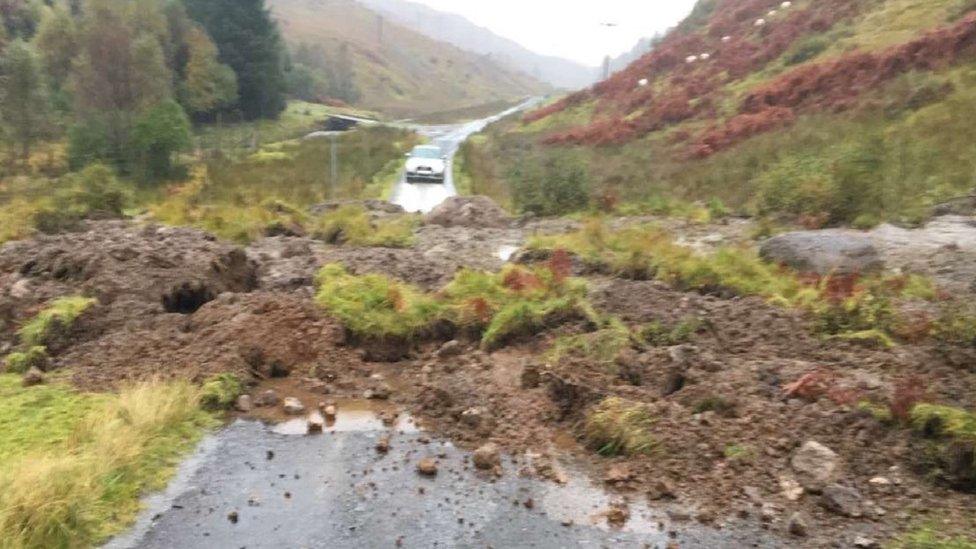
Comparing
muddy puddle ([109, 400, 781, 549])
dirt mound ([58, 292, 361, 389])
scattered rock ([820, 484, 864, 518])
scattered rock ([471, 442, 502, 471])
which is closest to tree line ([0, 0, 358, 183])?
dirt mound ([58, 292, 361, 389])

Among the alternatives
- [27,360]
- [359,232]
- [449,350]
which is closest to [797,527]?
[449,350]

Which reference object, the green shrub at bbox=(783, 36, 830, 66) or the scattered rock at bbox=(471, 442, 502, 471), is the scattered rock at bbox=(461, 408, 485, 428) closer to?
the scattered rock at bbox=(471, 442, 502, 471)

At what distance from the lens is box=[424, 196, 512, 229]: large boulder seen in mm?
16844

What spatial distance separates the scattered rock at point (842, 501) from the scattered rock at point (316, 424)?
401 cm

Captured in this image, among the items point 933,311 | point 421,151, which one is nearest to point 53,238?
point 933,311

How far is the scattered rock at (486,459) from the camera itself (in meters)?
6.02

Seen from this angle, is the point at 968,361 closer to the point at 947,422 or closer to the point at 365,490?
the point at 947,422

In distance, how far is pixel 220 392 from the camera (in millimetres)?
7000

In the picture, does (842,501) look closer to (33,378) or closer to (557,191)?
(33,378)

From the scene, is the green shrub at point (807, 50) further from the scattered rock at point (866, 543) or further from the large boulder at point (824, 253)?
the scattered rock at point (866, 543)

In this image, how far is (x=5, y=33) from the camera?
3844 centimetres

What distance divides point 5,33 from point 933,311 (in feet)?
142

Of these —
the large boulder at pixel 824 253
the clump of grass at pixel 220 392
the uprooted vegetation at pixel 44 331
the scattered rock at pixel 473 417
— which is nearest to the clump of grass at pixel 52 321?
the uprooted vegetation at pixel 44 331

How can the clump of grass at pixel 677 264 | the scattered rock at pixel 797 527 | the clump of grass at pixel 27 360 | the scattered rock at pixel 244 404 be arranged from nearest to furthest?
1. the scattered rock at pixel 797 527
2. the scattered rock at pixel 244 404
3. the clump of grass at pixel 27 360
4. the clump of grass at pixel 677 264
